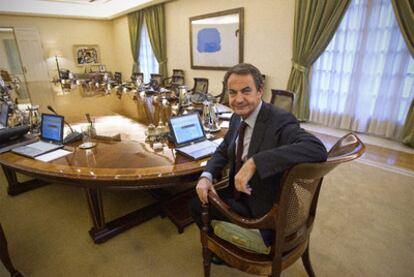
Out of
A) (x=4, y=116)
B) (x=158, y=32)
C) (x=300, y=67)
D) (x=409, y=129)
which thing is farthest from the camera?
(x=158, y=32)

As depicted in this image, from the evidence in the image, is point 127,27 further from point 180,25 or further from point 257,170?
point 257,170

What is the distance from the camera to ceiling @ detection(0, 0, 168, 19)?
6.76 meters

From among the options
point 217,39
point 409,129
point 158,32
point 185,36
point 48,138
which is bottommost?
point 409,129

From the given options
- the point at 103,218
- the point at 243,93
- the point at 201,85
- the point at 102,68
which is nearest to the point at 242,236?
the point at 243,93

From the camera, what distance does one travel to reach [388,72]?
3.27 m

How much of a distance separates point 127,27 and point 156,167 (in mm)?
8675

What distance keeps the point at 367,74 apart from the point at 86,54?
9265mm

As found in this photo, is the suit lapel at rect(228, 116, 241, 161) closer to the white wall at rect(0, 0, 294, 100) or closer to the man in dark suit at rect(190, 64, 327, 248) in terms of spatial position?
the man in dark suit at rect(190, 64, 327, 248)

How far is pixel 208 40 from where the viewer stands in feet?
18.3

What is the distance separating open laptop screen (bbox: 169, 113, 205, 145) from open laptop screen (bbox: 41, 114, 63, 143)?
84cm

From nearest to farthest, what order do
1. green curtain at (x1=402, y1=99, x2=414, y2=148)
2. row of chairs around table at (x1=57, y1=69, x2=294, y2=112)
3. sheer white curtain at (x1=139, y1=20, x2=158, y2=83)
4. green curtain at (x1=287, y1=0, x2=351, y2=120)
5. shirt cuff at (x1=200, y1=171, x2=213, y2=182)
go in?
shirt cuff at (x1=200, y1=171, x2=213, y2=182) → row of chairs around table at (x1=57, y1=69, x2=294, y2=112) → green curtain at (x1=402, y1=99, x2=414, y2=148) → green curtain at (x1=287, y1=0, x2=351, y2=120) → sheer white curtain at (x1=139, y1=20, x2=158, y2=83)

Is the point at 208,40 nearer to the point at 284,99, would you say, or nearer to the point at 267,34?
the point at 267,34

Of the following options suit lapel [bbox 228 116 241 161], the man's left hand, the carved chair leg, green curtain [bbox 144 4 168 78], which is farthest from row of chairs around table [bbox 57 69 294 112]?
the man's left hand

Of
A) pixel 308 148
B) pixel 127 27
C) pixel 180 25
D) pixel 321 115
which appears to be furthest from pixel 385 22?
pixel 127 27
